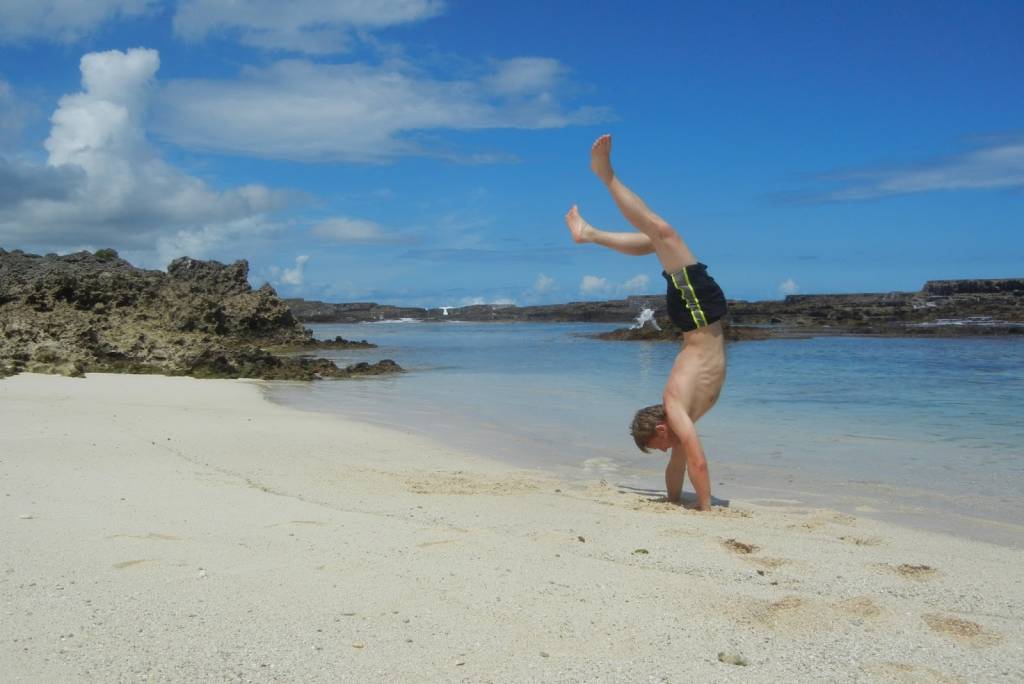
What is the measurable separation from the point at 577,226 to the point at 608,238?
0.40m

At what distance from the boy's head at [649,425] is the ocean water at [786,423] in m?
1.04

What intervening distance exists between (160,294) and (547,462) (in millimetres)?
21125

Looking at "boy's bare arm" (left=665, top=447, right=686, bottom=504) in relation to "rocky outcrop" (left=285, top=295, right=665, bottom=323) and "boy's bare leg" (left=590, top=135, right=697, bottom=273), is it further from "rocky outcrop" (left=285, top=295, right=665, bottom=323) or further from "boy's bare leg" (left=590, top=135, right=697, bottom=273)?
"rocky outcrop" (left=285, top=295, right=665, bottom=323)

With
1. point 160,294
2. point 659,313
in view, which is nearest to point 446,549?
point 160,294

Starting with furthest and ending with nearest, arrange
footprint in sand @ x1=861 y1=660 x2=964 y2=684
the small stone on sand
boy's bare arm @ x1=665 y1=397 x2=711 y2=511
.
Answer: boy's bare arm @ x1=665 y1=397 x2=711 y2=511, the small stone on sand, footprint in sand @ x1=861 y1=660 x2=964 y2=684

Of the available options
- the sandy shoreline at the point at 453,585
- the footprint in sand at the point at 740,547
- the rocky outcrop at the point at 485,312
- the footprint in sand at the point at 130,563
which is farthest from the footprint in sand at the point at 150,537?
the rocky outcrop at the point at 485,312

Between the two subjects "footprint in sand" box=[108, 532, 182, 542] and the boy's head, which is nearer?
"footprint in sand" box=[108, 532, 182, 542]

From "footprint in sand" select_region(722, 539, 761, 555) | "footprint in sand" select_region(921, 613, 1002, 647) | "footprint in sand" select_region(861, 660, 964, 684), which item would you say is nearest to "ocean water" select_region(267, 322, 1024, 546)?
"footprint in sand" select_region(722, 539, 761, 555)

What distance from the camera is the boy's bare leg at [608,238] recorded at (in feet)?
20.5

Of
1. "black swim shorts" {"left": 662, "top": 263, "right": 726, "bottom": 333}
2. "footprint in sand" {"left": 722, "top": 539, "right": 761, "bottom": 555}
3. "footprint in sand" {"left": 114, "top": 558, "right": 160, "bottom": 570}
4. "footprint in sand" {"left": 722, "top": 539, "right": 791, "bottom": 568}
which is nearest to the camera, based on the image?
"footprint in sand" {"left": 114, "top": 558, "right": 160, "bottom": 570}

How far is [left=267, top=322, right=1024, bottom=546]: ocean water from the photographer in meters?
7.14

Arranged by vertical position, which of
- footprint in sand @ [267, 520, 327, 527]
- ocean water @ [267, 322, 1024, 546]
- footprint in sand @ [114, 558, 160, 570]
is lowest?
ocean water @ [267, 322, 1024, 546]

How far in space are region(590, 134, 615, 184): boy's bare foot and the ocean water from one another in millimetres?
2750

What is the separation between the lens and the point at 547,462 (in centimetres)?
860
